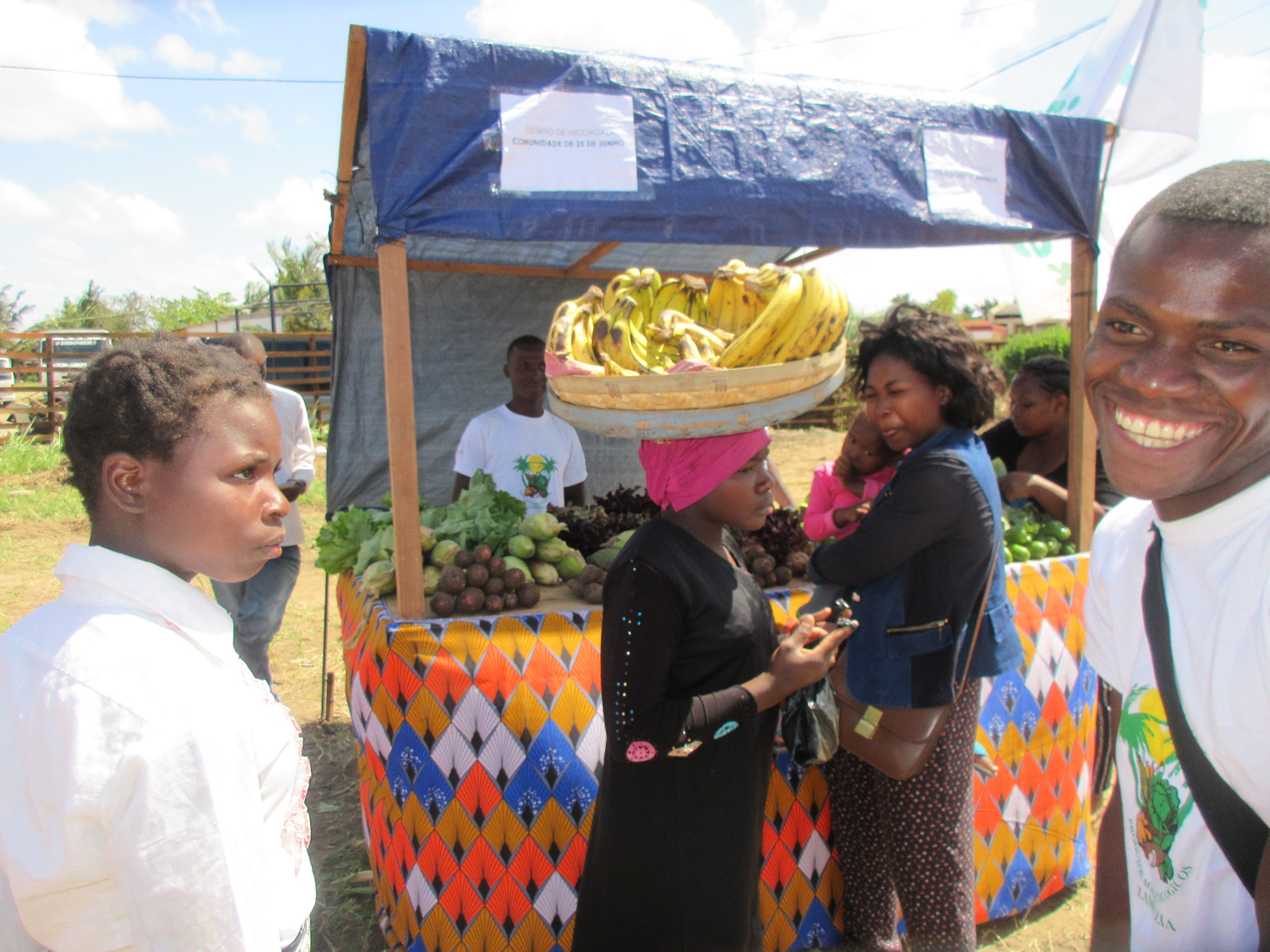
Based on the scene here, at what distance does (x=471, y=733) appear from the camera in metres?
2.60

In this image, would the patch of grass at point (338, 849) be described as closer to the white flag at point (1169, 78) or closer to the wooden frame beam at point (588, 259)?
the wooden frame beam at point (588, 259)

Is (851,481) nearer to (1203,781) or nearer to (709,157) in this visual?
(709,157)

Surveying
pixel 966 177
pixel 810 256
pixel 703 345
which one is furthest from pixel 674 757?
pixel 810 256

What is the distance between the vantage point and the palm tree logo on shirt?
4.56 meters

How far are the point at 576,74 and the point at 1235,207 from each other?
2249mm

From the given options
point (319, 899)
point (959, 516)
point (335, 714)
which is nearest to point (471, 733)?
point (319, 899)

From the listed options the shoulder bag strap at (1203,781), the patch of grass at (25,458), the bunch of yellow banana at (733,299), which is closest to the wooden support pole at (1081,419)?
the bunch of yellow banana at (733,299)

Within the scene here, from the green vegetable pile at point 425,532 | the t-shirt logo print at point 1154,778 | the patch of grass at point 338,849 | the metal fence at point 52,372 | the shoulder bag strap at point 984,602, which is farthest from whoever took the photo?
the metal fence at point 52,372

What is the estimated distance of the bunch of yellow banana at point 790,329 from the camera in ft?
6.01

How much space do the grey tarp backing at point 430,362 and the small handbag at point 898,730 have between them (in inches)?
161

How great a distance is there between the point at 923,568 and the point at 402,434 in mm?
1819

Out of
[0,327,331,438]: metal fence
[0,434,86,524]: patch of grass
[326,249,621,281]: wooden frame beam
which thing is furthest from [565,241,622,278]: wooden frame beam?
[0,327,331,438]: metal fence

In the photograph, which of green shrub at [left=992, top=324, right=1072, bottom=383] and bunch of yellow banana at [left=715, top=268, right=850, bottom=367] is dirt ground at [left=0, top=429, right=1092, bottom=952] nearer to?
bunch of yellow banana at [left=715, top=268, right=850, bottom=367]

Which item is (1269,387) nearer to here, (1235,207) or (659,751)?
(1235,207)
